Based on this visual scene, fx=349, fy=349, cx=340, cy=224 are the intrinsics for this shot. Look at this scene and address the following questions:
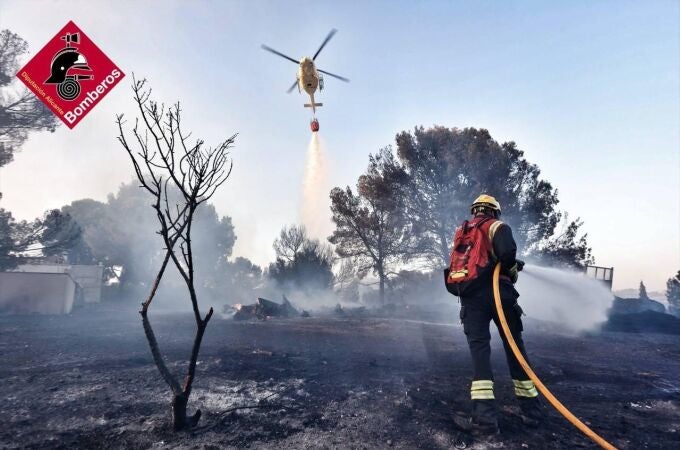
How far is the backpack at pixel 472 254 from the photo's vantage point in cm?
431

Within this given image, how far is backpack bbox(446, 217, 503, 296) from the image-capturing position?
431 cm

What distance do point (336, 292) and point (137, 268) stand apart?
877 inches

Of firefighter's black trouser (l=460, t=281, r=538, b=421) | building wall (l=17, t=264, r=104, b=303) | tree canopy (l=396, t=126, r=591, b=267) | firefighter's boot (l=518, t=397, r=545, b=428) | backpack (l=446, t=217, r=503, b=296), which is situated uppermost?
tree canopy (l=396, t=126, r=591, b=267)

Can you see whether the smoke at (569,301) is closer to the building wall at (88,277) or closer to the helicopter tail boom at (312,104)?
the helicopter tail boom at (312,104)

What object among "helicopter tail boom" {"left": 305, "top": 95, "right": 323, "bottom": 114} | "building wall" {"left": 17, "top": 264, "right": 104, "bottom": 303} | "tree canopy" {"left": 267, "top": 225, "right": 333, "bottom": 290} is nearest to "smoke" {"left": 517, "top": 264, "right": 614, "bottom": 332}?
"helicopter tail boom" {"left": 305, "top": 95, "right": 323, "bottom": 114}

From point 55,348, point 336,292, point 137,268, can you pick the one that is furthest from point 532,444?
point 137,268

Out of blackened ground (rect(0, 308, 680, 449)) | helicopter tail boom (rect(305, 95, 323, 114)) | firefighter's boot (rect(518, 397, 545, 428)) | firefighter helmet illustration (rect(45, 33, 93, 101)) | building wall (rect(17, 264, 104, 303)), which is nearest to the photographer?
blackened ground (rect(0, 308, 680, 449))

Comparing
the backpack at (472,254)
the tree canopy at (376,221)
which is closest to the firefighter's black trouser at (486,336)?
the backpack at (472,254)

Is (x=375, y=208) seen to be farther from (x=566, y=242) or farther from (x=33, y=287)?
(x=33, y=287)

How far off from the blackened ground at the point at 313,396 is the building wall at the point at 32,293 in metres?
12.9

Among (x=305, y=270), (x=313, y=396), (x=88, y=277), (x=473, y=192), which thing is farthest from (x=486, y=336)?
(x=88, y=277)

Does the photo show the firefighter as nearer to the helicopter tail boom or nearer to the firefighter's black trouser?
the firefighter's black trouser

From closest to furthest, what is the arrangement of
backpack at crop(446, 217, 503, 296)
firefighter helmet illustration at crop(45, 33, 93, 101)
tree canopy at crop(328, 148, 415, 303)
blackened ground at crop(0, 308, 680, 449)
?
blackened ground at crop(0, 308, 680, 449), backpack at crop(446, 217, 503, 296), firefighter helmet illustration at crop(45, 33, 93, 101), tree canopy at crop(328, 148, 415, 303)

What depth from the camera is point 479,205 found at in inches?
193
